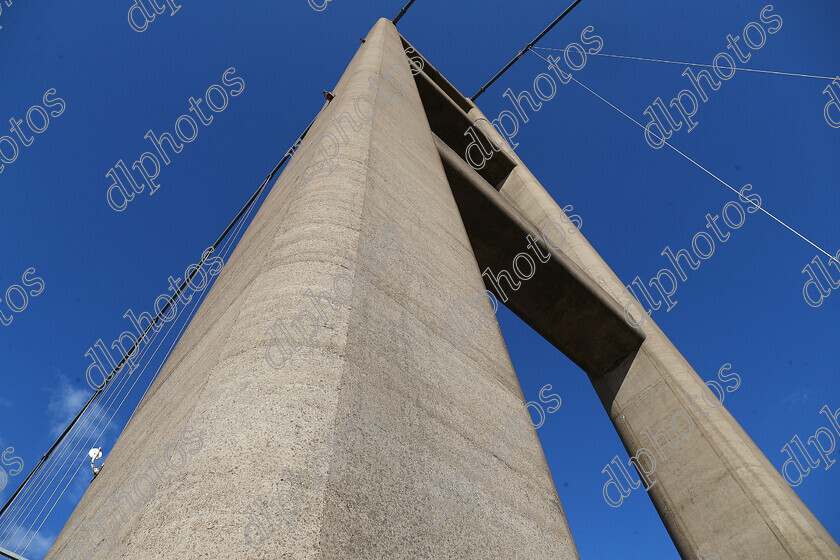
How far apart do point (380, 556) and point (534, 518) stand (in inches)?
32.6

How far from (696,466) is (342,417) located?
5.82 metres

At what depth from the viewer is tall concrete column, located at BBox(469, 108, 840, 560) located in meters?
4.73

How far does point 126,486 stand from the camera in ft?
→ 5.21

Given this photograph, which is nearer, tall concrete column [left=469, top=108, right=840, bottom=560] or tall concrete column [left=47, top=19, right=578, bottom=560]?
tall concrete column [left=47, top=19, right=578, bottom=560]

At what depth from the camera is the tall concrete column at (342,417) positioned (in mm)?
1122

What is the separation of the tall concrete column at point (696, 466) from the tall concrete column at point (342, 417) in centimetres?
430

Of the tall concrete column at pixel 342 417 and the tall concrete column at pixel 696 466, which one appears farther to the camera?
the tall concrete column at pixel 696 466

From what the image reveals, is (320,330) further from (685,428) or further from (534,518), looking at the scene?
(685,428)

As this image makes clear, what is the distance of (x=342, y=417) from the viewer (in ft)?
4.54

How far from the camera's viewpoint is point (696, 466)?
5.60 metres

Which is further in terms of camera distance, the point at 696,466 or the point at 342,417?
the point at 696,466

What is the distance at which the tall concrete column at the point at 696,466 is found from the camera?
15.5ft

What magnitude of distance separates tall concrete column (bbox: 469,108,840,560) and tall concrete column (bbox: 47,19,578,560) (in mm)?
4299

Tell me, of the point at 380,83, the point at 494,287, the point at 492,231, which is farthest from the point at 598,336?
the point at 380,83
